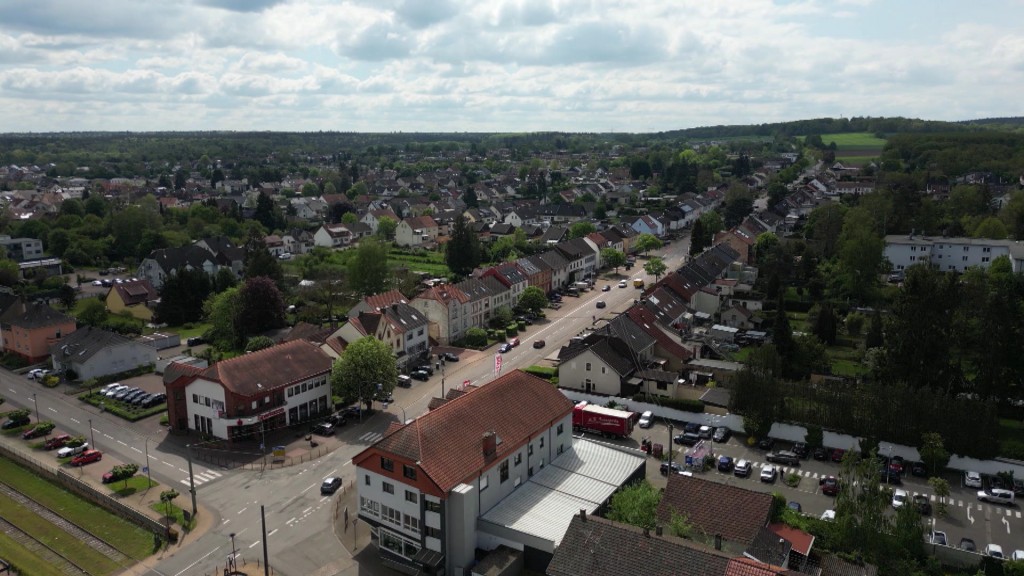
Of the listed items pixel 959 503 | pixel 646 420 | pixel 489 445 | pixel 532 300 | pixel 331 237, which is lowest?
pixel 959 503

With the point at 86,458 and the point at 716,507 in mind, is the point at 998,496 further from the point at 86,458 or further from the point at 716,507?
the point at 86,458

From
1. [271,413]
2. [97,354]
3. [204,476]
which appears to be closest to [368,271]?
[97,354]

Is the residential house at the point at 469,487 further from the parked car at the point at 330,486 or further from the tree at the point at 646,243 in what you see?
the tree at the point at 646,243

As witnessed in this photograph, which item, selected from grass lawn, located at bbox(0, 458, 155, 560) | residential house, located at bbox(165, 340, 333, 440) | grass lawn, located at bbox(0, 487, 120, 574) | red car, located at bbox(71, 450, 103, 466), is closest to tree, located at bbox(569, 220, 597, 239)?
residential house, located at bbox(165, 340, 333, 440)

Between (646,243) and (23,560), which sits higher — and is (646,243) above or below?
above

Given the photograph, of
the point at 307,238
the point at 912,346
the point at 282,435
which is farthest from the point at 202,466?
the point at 307,238

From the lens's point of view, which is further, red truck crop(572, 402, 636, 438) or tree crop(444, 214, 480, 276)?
tree crop(444, 214, 480, 276)

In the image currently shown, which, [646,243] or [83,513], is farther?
[646,243]

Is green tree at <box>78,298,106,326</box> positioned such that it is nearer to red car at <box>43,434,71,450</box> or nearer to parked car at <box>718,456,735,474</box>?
red car at <box>43,434,71,450</box>
